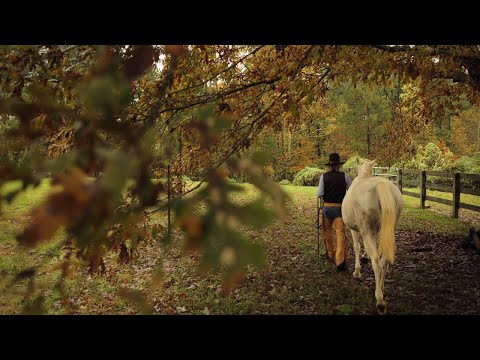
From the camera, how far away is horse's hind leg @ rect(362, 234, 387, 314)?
5.27m

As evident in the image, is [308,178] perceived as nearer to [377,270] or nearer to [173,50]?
[377,270]

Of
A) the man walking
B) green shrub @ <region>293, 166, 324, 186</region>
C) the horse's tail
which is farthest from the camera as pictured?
green shrub @ <region>293, 166, 324, 186</region>

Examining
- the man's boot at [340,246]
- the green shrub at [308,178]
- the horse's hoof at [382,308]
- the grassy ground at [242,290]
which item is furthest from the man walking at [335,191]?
the green shrub at [308,178]

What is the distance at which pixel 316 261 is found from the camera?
790 cm

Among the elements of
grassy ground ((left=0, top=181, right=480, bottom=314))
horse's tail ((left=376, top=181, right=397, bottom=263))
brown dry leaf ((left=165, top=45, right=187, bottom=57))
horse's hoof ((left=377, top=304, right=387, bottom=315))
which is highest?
brown dry leaf ((left=165, top=45, right=187, bottom=57))

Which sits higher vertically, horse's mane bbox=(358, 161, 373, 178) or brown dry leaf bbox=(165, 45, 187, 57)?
brown dry leaf bbox=(165, 45, 187, 57)

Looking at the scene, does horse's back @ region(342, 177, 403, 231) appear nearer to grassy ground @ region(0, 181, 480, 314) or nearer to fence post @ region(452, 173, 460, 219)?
grassy ground @ region(0, 181, 480, 314)

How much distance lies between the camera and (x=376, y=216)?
236 inches

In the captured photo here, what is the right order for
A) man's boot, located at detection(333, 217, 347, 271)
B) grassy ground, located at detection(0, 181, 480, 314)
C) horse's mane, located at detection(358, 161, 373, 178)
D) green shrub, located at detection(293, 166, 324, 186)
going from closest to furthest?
grassy ground, located at detection(0, 181, 480, 314)
horse's mane, located at detection(358, 161, 373, 178)
man's boot, located at detection(333, 217, 347, 271)
green shrub, located at detection(293, 166, 324, 186)

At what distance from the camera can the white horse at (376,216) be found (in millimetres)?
5395

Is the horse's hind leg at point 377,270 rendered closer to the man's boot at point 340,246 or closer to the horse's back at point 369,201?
the horse's back at point 369,201

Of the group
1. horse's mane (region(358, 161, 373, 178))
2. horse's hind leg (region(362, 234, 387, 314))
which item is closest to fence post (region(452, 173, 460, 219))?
horse's mane (region(358, 161, 373, 178))

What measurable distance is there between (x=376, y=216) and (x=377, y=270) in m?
0.88
